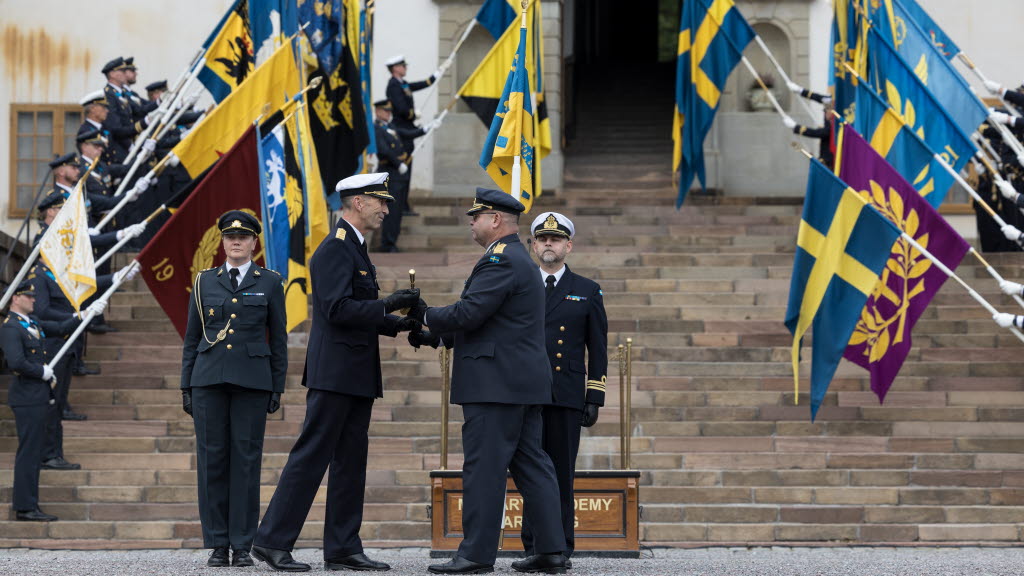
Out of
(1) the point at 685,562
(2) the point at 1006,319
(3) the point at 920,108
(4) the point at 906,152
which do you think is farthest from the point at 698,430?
(1) the point at 685,562

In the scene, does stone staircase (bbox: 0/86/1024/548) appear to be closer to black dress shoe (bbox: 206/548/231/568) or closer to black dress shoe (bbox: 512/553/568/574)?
black dress shoe (bbox: 206/548/231/568)

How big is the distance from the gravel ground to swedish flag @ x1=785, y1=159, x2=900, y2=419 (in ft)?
5.58

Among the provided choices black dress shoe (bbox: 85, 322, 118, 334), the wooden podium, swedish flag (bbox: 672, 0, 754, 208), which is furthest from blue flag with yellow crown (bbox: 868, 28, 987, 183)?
black dress shoe (bbox: 85, 322, 118, 334)

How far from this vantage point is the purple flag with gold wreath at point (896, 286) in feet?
38.9

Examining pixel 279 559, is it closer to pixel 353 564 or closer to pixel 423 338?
pixel 353 564

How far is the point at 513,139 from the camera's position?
11953mm

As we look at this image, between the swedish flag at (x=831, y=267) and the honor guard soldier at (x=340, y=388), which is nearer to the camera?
the honor guard soldier at (x=340, y=388)

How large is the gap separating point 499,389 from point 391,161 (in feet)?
34.6

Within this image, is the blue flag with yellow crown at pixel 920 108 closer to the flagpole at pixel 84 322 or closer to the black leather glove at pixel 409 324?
the black leather glove at pixel 409 324

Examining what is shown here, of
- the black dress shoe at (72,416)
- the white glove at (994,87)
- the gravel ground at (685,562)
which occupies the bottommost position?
the gravel ground at (685,562)

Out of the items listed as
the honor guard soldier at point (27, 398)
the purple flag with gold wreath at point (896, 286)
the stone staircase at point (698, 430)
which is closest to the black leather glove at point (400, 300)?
the stone staircase at point (698, 430)

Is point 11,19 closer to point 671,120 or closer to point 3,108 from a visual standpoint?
point 3,108

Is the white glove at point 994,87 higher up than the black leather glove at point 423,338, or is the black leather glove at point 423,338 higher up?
the white glove at point 994,87

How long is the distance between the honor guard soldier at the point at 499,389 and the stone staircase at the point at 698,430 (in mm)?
2621
